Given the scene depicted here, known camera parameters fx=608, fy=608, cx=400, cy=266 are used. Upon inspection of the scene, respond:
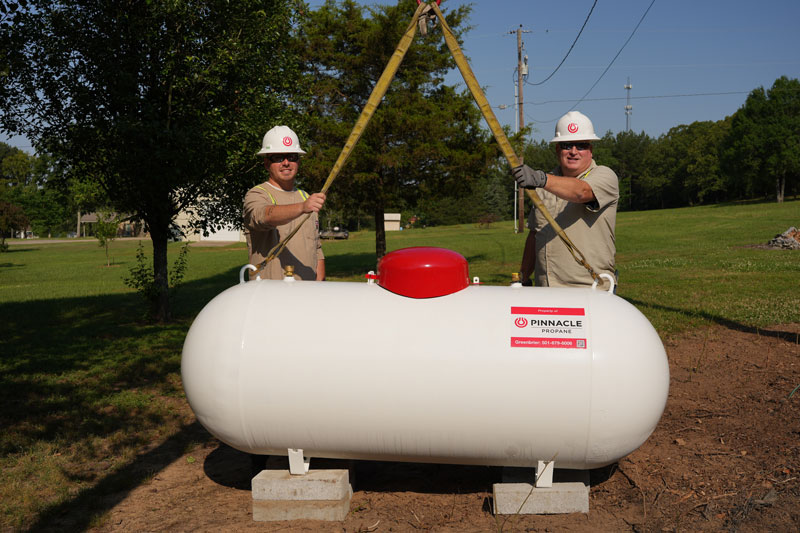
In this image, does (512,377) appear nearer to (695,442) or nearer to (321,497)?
(321,497)

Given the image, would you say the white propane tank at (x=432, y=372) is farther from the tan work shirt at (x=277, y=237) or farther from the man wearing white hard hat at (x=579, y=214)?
the tan work shirt at (x=277, y=237)

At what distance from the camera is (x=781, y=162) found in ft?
192

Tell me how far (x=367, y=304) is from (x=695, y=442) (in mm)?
3176

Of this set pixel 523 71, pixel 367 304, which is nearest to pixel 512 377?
pixel 367 304

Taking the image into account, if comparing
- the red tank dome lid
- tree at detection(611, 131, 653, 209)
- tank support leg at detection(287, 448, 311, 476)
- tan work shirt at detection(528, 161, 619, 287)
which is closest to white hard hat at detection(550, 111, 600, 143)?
tan work shirt at detection(528, 161, 619, 287)

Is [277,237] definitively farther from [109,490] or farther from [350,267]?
[350,267]

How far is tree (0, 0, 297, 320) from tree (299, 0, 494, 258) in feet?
18.9

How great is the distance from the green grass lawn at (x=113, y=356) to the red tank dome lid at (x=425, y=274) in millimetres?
2521

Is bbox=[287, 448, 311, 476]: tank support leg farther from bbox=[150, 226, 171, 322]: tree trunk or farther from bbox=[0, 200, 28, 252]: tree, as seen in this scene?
bbox=[0, 200, 28, 252]: tree

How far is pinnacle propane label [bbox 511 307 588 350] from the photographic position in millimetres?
3451

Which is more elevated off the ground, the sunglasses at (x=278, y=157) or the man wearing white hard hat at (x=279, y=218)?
the sunglasses at (x=278, y=157)

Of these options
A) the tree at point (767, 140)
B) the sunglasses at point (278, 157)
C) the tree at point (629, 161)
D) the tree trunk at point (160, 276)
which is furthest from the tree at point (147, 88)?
the tree at point (629, 161)

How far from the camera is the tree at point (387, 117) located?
16.8 metres

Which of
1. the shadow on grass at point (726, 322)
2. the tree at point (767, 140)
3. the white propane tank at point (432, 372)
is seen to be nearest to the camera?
the white propane tank at point (432, 372)
